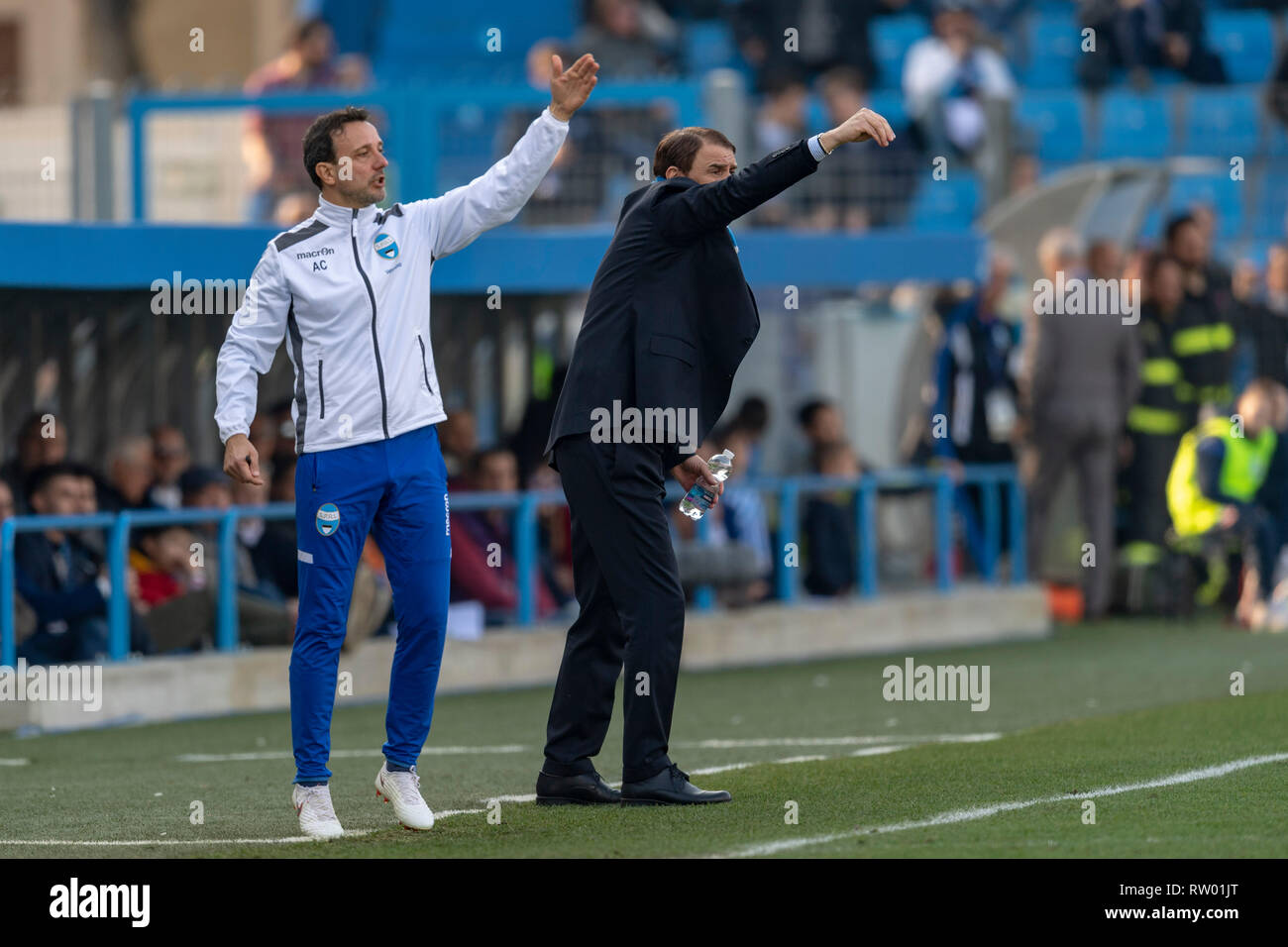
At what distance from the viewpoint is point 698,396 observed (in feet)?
25.1

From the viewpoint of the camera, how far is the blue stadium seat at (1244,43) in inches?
886

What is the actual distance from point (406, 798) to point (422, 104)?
26.2 ft

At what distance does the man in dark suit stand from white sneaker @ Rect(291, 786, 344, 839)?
86 centimetres

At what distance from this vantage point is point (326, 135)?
734 centimetres

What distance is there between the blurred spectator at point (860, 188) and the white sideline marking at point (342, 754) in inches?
252

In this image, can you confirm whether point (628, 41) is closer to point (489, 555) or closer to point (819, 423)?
point (819, 423)

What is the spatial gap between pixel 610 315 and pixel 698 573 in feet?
20.7

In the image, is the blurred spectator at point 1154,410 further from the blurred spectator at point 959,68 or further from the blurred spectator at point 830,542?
the blurred spectator at point 830,542

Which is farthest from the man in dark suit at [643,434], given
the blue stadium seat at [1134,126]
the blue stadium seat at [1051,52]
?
the blue stadium seat at [1051,52]

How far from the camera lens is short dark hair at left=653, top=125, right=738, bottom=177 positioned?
7711 millimetres

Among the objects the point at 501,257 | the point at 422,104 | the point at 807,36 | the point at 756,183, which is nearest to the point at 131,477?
the point at 501,257

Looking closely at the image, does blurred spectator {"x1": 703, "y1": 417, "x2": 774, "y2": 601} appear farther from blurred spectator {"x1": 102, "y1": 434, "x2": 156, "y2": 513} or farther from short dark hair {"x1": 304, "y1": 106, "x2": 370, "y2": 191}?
short dark hair {"x1": 304, "y1": 106, "x2": 370, "y2": 191}

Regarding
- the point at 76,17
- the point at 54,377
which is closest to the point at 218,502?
the point at 54,377
